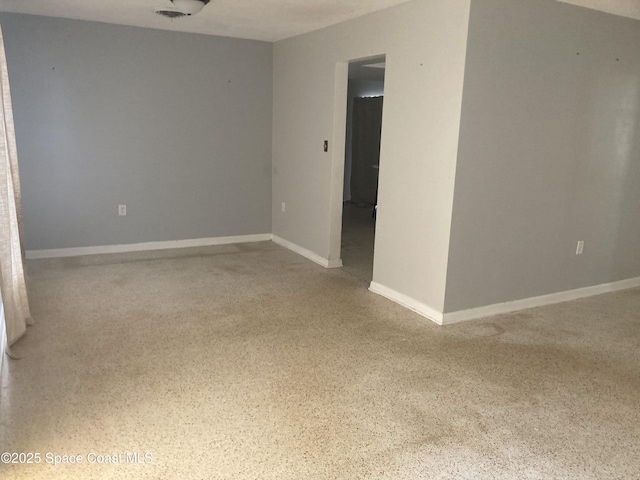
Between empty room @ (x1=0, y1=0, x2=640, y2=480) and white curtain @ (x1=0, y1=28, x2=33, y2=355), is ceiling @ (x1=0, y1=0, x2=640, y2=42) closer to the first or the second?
empty room @ (x1=0, y1=0, x2=640, y2=480)

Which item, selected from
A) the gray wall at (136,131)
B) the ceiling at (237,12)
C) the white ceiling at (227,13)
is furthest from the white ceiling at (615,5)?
the gray wall at (136,131)

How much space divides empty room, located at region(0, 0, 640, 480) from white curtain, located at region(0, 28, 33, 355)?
23mm

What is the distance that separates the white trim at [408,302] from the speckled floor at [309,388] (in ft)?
0.24

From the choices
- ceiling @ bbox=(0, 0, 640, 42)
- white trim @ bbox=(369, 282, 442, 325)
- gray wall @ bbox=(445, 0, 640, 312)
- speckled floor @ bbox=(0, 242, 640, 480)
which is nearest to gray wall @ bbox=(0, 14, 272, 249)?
ceiling @ bbox=(0, 0, 640, 42)

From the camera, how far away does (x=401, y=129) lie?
145 inches

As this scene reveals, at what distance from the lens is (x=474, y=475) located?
6.35 ft

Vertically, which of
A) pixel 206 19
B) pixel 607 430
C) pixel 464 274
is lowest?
pixel 607 430

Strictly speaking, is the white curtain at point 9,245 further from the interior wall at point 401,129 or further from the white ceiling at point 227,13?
the interior wall at point 401,129

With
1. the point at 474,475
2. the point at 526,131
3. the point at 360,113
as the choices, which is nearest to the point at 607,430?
the point at 474,475

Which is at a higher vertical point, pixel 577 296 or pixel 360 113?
pixel 360 113

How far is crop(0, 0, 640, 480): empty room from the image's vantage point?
2188mm

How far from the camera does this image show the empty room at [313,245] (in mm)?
2188

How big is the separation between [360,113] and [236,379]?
22.7 ft

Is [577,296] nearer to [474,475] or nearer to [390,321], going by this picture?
[390,321]
